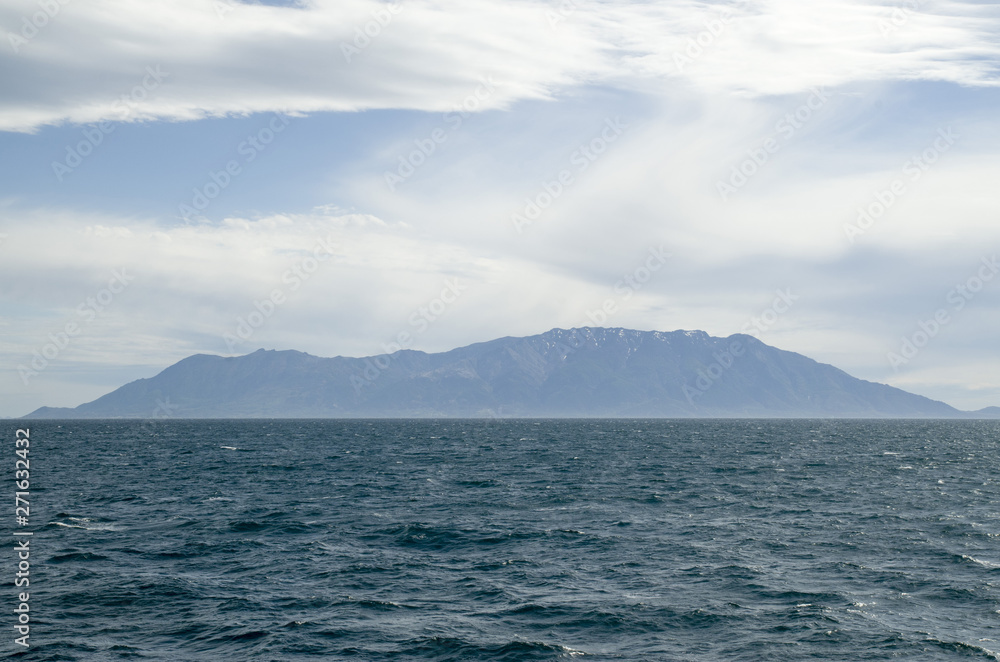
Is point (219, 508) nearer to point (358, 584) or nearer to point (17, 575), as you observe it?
point (17, 575)

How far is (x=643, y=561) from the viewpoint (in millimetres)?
36500

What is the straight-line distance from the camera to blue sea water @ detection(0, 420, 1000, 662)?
82.6 feet

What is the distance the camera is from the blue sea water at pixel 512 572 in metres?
25.2

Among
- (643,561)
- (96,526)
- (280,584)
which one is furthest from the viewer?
(96,526)

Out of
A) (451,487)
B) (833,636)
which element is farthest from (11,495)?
(833,636)

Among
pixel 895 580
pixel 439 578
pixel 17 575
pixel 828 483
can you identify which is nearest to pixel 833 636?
pixel 895 580

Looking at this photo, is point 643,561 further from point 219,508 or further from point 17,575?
point 219,508

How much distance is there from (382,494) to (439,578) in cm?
2953

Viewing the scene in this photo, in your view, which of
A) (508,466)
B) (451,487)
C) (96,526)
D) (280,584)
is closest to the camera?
(280,584)

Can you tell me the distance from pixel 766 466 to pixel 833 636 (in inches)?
2744

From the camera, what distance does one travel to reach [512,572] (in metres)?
34.4

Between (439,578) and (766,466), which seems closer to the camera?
(439,578)

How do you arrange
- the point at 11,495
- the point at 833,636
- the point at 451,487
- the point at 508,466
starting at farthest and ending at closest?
the point at 508,466
the point at 451,487
the point at 11,495
the point at 833,636

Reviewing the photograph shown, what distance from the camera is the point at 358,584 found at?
32.6m
